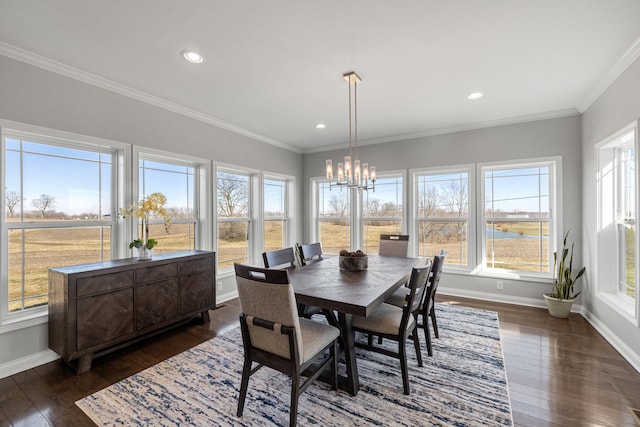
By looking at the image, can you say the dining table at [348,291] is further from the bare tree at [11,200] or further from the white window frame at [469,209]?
the bare tree at [11,200]

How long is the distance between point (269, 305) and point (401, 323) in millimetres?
1014

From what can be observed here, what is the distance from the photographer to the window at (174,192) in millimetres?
3395

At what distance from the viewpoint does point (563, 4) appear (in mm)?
1820

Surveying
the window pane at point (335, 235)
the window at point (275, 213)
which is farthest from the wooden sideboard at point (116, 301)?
the window pane at point (335, 235)

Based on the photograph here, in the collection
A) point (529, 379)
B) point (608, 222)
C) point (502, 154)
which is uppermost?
point (502, 154)

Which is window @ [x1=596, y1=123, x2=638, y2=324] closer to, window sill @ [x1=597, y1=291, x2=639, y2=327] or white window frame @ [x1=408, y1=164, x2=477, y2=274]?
window sill @ [x1=597, y1=291, x2=639, y2=327]

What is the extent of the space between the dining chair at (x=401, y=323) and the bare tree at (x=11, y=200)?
3.06 metres

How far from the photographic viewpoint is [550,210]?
3920mm

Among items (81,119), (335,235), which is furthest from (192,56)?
(335,235)

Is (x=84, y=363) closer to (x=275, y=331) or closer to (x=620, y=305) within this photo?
(x=275, y=331)

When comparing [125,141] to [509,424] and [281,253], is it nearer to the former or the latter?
[281,253]

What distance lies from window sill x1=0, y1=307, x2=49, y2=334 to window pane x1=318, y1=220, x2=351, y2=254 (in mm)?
4148

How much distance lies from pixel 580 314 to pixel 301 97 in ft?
14.6

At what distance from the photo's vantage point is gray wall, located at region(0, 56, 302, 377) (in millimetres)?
2336
